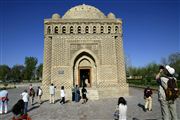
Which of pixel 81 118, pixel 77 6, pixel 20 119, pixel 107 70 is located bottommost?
pixel 81 118

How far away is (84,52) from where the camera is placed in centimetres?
2077

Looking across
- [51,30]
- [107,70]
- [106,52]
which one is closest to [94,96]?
[107,70]

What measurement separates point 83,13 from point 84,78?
7.57 m

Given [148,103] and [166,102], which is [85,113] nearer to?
[148,103]

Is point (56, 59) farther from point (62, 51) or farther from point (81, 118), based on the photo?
point (81, 118)

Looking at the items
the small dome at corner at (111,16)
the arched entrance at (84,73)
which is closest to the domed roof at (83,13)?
the small dome at corner at (111,16)

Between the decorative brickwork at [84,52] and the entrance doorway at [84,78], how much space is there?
0.79 metres

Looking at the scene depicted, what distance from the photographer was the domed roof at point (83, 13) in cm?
2255

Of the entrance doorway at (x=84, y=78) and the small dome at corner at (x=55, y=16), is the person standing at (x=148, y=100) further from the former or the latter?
the small dome at corner at (x=55, y=16)

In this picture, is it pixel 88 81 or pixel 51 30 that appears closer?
pixel 51 30

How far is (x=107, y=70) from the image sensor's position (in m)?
20.2

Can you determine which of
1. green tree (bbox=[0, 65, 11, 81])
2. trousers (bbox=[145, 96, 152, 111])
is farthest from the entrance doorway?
green tree (bbox=[0, 65, 11, 81])

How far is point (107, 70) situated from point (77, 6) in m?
9.22

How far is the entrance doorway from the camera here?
22.0 m
